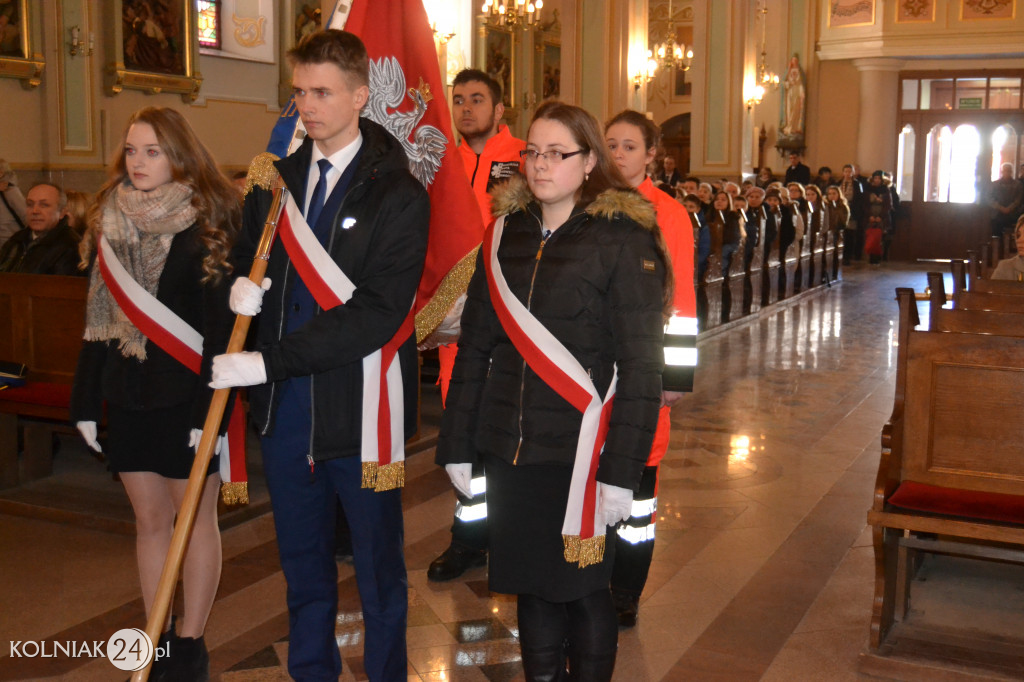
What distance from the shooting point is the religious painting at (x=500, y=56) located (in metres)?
20.3

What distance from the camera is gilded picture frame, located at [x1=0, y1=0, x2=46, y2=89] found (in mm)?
11125

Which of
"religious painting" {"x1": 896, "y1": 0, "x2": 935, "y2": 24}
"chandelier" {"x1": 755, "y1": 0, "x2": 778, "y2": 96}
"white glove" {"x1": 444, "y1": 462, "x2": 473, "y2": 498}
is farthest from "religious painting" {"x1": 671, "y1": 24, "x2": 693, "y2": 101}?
"white glove" {"x1": 444, "y1": 462, "x2": 473, "y2": 498}

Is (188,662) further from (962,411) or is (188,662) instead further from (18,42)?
(18,42)

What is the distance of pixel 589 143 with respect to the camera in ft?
8.31

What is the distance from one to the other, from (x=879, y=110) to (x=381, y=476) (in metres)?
20.4

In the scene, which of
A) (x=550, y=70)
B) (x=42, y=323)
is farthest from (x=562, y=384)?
(x=550, y=70)

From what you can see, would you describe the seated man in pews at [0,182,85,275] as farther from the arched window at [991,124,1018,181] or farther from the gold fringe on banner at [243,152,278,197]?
the arched window at [991,124,1018,181]

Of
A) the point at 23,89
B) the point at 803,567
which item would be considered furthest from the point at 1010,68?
the point at 803,567

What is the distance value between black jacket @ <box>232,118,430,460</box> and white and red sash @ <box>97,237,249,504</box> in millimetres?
322

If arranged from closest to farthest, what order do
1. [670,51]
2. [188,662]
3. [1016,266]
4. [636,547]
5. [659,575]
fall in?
[188,662] < [636,547] < [659,575] < [1016,266] < [670,51]

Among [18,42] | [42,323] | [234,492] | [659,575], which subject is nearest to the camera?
[234,492]

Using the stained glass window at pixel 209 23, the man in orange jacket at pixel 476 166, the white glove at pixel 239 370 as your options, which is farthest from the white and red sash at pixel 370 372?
the stained glass window at pixel 209 23

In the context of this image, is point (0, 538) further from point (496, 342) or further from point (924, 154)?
point (924, 154)

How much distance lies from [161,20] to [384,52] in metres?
11.2
